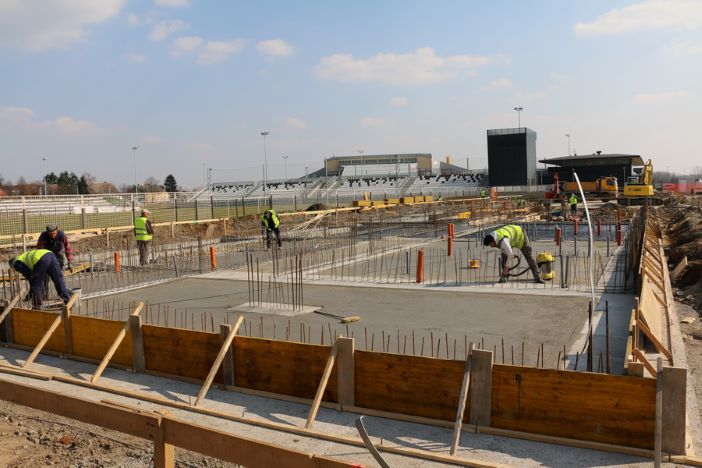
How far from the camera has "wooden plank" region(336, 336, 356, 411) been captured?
6266 mm

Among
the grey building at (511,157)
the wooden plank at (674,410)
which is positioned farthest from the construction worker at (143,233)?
the grey building at (511,157)

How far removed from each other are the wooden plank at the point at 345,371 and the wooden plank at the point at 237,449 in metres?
2.32

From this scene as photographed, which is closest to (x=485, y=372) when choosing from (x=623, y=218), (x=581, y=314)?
(x=581, y=314)

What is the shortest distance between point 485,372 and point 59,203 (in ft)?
116

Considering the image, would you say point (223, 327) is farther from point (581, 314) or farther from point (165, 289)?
point (165, 289)

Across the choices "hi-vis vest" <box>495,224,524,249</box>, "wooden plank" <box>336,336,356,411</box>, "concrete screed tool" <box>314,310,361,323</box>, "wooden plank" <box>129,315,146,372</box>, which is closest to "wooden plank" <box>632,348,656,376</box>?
"wooden plank" <box>336,336,356,411</box>

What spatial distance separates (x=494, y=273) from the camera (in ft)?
50.8

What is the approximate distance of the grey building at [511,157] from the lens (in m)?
72.8

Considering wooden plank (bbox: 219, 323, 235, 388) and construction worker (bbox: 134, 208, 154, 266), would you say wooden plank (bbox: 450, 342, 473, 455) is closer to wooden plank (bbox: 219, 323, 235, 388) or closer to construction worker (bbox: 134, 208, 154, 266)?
wooden plank (bbox: 219, 323, 235, 388)

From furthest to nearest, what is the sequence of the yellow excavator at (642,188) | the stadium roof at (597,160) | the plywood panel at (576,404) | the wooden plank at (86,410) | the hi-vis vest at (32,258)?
the stadium roof at (597,160)
the yellow excavator at (642,188)
the hi-vis vest at (32,258)
the plywood panel at (576,404)
the wooden plank at (86,410)

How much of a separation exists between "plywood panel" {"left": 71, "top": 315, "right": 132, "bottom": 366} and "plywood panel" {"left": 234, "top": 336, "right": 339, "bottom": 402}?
6.07 feet

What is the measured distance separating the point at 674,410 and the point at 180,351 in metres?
5.42

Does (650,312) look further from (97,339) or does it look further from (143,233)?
(143,233)

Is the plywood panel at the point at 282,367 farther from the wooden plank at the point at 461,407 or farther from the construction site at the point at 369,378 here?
the wooden plank at the point at 461,407
